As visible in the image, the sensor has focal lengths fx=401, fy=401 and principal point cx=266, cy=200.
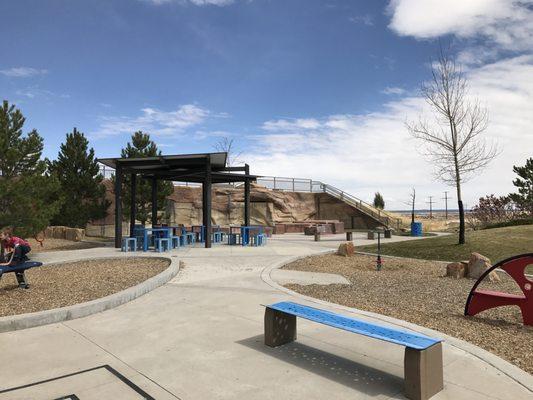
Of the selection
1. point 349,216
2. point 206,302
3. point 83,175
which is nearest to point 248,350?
point 206,302

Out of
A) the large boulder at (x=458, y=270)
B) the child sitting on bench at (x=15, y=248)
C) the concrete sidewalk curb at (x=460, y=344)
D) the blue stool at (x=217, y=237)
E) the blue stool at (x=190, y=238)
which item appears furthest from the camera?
the blue stool at (x=217, y=237)

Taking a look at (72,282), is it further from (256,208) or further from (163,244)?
(256,208)

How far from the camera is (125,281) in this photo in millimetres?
8305

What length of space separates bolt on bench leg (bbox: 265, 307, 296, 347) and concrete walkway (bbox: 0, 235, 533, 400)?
11cm

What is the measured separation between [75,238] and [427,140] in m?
17.8

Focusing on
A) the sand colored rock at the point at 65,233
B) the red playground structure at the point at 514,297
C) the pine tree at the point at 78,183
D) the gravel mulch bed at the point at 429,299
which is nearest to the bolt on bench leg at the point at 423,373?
the gravel mulch bed at the point at 429,299

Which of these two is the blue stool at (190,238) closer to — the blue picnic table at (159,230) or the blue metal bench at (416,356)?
the blue picnic table at (159,230)

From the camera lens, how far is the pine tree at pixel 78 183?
22.4 metres

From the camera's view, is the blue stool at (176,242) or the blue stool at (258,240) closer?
the blue stool at (176,242)

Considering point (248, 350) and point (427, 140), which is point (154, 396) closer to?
point (248, 350)

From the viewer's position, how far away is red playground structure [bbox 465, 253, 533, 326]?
5.41 metres

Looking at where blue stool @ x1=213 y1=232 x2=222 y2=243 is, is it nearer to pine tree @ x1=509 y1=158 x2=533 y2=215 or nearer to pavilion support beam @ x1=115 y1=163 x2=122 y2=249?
pavilion support beam @ x1=115 y1=163 x2=122 y2=249

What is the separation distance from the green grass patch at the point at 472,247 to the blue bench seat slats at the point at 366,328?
33.6 feet

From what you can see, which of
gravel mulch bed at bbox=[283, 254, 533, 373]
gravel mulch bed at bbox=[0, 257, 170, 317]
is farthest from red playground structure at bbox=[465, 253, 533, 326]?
gravel mulch bed at bbox=[0, 257, 170, 317]
